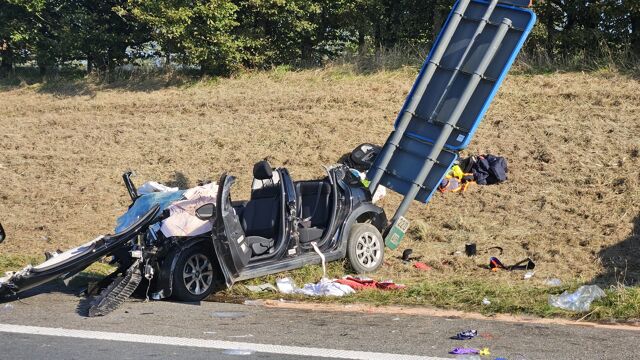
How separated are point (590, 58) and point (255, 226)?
9.93m

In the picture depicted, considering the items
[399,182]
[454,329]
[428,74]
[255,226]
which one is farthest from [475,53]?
[454,329]

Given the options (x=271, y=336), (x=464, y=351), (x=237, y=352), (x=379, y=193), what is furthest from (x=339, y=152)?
(x=464, y=351)

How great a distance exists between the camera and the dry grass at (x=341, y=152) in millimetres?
11836

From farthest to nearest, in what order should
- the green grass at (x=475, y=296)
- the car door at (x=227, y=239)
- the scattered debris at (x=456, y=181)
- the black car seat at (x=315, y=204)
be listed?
the scattered debris at (x=456, y=181), the black car seat at (x=315, y=204), the car door at (x=227, y=239), the green grass at (x=475, y=296)

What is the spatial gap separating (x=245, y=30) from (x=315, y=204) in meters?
11.2

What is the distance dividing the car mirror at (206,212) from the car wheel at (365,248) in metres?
2.15

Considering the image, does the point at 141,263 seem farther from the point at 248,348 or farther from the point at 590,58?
the point at 590,58

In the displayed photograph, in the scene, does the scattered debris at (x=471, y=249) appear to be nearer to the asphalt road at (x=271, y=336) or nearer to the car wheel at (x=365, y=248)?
the car wheel at (x=365, y=248)

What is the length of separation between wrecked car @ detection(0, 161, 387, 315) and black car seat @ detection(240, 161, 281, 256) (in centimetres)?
1

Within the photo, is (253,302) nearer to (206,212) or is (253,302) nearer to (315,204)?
(206,212)

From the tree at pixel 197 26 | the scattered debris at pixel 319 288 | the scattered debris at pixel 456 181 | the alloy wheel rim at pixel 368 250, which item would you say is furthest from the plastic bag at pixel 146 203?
the tree at pixel 197 26

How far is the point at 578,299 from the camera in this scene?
8445 mm

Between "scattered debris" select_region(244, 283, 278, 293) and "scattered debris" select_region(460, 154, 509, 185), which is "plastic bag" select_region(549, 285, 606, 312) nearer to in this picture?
"scattered debris" select_region(244, 283, 278, 293)

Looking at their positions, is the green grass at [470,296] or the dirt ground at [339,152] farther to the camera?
the dirt ground at [339,152]
